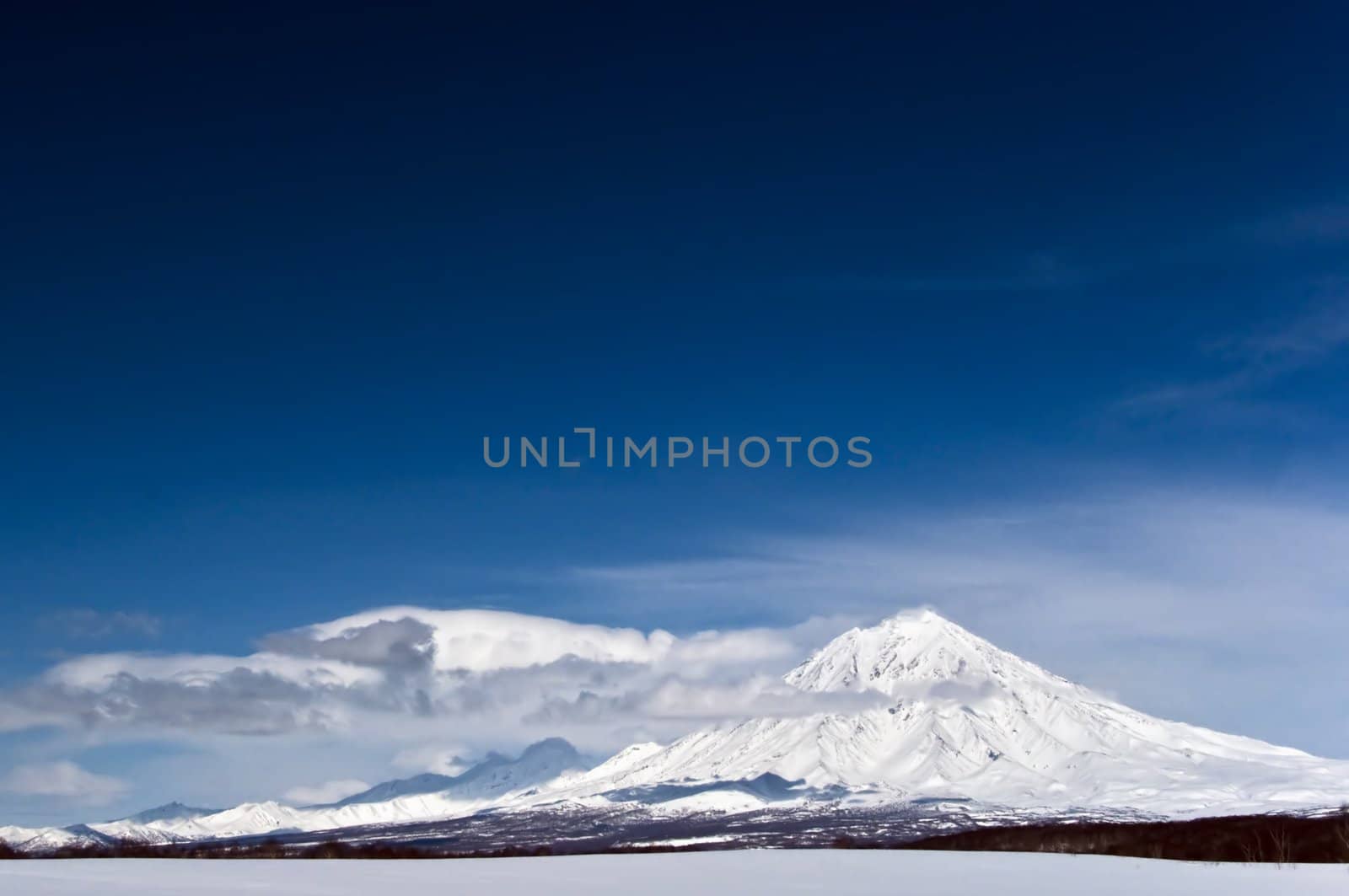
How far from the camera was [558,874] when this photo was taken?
46.2 meters

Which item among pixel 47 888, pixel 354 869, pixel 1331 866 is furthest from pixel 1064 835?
pixel 47 888

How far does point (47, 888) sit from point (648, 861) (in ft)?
75.2

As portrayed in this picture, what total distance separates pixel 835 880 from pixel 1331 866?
20.7 m

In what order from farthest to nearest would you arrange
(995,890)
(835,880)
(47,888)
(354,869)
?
(354,869) → (835,880) → (995,890) → (47,888)

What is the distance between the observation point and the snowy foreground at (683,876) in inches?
1609

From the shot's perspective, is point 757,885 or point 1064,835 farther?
point 1064,835

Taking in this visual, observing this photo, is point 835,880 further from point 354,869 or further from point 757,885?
point 354,869

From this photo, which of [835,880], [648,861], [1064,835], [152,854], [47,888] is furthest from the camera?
[1064,835]

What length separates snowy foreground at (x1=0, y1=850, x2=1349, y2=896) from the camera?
40.9m

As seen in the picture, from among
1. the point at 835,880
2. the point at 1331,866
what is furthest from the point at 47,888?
the point at 1331,866

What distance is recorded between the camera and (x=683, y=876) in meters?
45.6

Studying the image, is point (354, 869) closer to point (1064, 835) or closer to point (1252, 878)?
point (1252, 878)

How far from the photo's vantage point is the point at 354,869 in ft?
159

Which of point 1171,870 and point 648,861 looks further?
point 648,861
